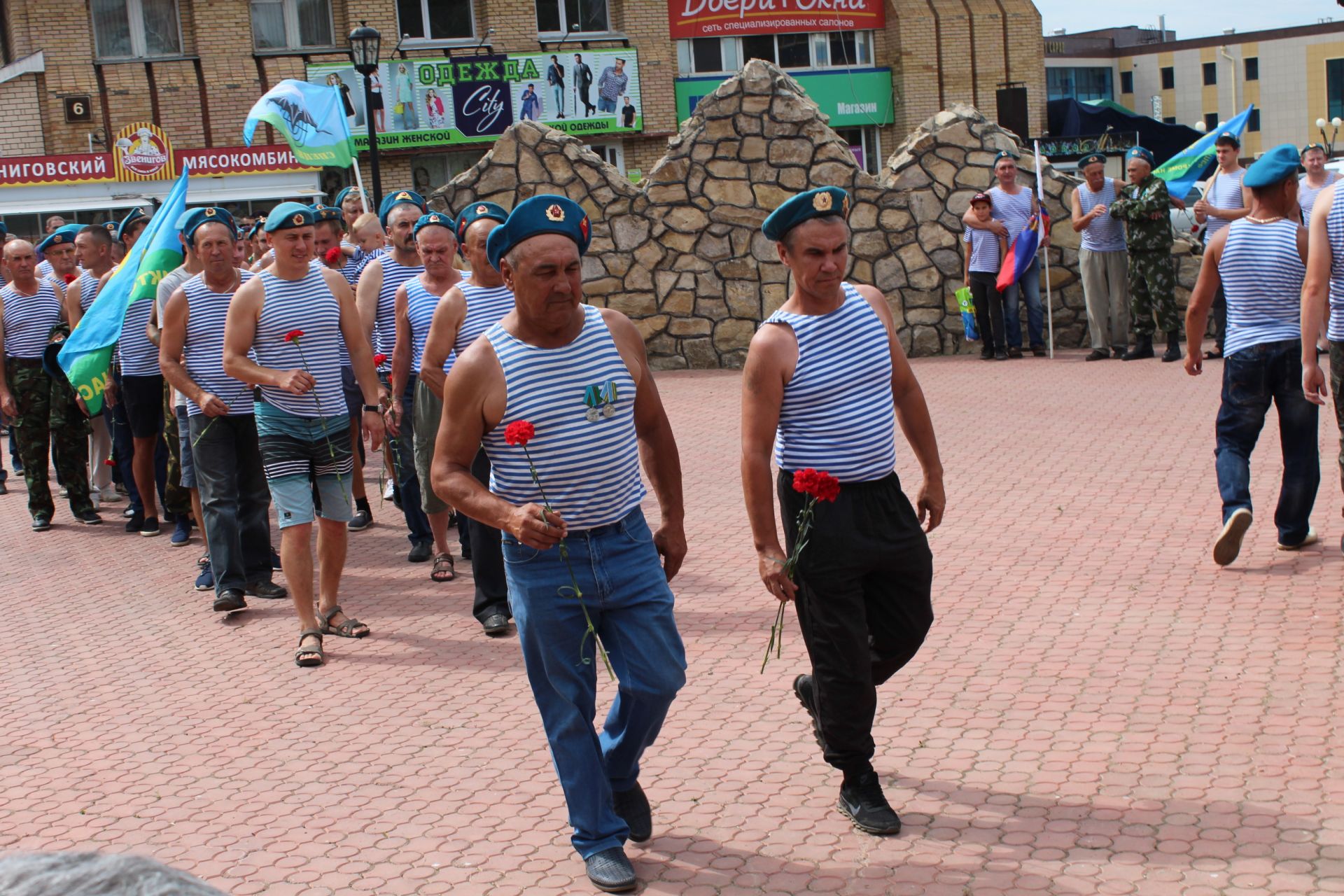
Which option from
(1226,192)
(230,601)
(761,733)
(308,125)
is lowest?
(761,733)

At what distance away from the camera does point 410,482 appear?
8.65 m

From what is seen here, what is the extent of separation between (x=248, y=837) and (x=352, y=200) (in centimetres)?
933

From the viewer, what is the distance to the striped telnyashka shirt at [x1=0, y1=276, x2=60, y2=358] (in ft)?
35.1

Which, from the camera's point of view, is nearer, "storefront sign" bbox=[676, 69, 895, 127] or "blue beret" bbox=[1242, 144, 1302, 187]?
"blue beret" bbox=[1242, 144, 1302, 187]

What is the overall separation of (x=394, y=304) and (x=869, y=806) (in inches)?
203

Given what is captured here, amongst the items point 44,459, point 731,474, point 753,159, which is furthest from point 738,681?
point 753,159

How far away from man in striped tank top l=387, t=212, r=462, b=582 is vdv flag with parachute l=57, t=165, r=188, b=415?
6.55ft

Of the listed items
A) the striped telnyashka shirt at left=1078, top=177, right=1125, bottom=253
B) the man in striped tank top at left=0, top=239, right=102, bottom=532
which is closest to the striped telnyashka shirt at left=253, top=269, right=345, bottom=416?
the man in striped tank top at left=0, top=239, right=102, bottom=532

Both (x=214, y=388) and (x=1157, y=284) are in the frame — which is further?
(x=1157, y=284)

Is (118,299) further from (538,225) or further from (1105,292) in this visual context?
(1105,292)

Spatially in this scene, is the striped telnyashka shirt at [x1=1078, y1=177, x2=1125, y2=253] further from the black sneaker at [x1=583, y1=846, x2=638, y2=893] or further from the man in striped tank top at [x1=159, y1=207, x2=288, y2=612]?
the black sneaker at [x1=583, y1=846, x2=638, y2=893]

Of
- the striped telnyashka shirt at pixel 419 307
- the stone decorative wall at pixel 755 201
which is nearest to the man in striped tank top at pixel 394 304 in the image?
the striped telnyashka shirt at pixel 419 307

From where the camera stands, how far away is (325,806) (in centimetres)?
483

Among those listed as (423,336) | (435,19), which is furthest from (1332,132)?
(423,336)
